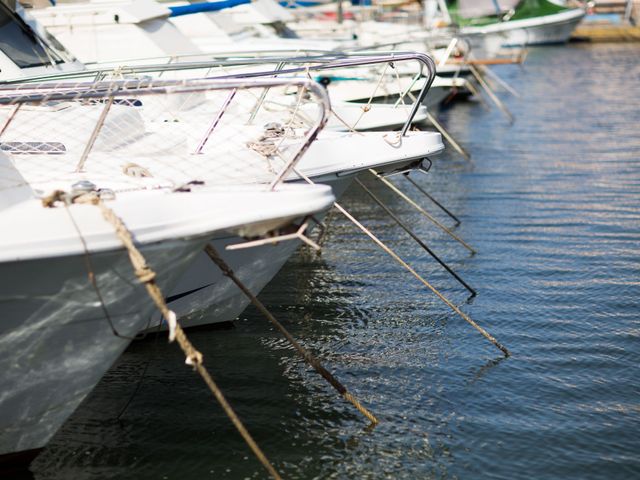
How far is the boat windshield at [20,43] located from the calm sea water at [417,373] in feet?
14.0

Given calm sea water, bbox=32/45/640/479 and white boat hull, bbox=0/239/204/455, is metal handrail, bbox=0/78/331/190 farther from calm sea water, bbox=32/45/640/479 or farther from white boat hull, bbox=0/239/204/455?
calm sea water, bbox=32/45/640/479

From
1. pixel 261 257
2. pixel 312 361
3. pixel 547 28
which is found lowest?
pixel 312 361

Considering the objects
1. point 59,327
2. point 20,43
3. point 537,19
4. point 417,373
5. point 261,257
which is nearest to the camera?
point 59,327

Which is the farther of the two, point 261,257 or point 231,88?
point 261,257

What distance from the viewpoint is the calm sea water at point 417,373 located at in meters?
6.97

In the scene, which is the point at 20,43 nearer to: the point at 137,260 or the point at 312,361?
the point at 312,361

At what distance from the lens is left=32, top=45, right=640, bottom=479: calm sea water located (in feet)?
22.9

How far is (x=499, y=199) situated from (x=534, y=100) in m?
14.5

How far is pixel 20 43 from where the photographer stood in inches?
499

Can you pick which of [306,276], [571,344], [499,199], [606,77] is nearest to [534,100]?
[606,77]

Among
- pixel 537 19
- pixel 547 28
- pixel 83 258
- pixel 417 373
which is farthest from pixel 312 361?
pixel 547 28

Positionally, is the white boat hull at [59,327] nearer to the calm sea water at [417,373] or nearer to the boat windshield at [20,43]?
the calm sea water at [417,373]

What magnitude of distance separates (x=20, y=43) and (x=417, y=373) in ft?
23.9

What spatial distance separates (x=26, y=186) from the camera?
628cm
